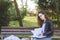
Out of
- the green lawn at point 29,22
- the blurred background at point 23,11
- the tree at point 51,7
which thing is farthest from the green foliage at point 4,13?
the tree at point 51,7

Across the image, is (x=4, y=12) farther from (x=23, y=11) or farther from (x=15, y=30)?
(x=15, y=30)

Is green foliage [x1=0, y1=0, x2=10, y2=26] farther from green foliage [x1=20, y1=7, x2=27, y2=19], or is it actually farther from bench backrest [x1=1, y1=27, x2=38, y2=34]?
green foliage [x1=20, y1=7, x2=27, y2=19]

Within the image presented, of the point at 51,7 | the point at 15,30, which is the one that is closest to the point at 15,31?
the point at 15,30

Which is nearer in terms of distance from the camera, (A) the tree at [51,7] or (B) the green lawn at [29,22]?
(B) the green lawn at [29,22]

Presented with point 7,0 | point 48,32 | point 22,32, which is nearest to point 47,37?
point 48,32

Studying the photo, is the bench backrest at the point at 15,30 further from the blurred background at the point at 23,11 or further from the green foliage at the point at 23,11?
the green foliage at the point at 23,11

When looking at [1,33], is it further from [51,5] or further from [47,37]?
[47,37]

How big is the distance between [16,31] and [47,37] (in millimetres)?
4718

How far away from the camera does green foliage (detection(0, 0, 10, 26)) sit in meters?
9.52

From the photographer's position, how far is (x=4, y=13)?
31.4ft

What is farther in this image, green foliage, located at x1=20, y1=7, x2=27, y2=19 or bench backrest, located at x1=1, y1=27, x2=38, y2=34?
green foliage, located at x1=20, y1=7, x2=27, y2=19

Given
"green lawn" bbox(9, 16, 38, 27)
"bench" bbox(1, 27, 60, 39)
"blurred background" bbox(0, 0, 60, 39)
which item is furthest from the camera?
"blurred background" bbox(0, 0, 60, 39)

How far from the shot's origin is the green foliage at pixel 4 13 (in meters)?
9.52

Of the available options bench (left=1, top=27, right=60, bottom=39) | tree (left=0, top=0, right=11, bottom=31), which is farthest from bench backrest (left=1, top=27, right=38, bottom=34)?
tree (left=0, top=0, right=11, bottom=31)
